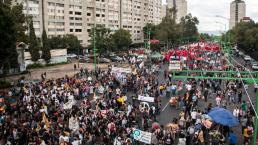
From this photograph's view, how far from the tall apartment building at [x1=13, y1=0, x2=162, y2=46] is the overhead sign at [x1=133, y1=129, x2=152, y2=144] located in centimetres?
5617

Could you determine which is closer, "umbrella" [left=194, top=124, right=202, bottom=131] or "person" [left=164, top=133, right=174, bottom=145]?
"person" [left=164, top=133, right=174, bottom=145]

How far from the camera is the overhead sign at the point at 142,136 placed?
624 inches

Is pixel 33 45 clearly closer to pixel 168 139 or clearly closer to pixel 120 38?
pixel 120 38

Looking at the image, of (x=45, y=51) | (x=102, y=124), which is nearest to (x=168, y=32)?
(x=45, y=51)

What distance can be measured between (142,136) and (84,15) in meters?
86.2

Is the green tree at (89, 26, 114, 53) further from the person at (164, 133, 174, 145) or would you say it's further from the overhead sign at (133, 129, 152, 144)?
the overhead sign at (133, 129, 152, 144)

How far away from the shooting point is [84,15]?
9869 cm

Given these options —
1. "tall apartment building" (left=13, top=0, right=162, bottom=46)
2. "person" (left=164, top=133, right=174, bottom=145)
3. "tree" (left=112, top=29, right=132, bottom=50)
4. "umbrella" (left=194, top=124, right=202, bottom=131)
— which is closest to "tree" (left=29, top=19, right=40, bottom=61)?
"tall apartment building" (left=13, top=0, right=162, bottom=46)

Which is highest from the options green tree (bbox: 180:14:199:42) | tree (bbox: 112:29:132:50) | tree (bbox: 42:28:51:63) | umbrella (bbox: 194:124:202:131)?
green tree (bbox: 180:14:199:42)

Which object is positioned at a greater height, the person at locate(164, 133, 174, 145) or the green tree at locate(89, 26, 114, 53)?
the green tree at locate(89, 26, 114, 53)

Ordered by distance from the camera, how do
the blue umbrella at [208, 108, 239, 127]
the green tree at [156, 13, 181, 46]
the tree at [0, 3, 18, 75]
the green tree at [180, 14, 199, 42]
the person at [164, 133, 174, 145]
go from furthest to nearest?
the green tree at [180, 14, 199, 42] < the green tree at [156, 13, 181, 46] < the tree at [0, 3, 18, 75] < the blue umbrella at [208, 108, 239, 127] < the person at [164, 133, 174, 145]

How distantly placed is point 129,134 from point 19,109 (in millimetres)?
9511

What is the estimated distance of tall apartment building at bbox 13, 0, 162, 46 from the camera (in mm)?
81188

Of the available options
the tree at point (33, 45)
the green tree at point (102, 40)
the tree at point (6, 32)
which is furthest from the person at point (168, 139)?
the green tree at point (102, 40)
